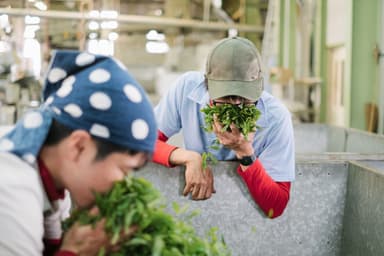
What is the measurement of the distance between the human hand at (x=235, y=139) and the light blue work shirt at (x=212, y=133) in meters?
0.13

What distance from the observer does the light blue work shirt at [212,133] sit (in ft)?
8.87

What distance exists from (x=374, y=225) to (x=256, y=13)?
13.9 m

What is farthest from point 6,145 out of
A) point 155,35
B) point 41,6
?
point 155,35

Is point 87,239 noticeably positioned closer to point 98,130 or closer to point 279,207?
point 98,130

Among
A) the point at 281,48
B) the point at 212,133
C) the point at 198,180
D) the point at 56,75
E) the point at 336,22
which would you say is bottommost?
the point at 198,180

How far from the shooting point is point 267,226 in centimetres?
298

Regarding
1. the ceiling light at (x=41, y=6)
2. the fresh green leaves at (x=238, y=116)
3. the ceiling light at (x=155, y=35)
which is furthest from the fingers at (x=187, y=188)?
the ceiling light at (x=155, y=35)

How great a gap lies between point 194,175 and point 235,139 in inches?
13.3

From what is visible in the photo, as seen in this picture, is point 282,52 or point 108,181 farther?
point 282,52

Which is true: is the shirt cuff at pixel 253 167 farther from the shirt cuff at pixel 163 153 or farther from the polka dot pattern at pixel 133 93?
the polka dot pattern at pixel 133 93

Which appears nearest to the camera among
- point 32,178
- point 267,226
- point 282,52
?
point 32,178

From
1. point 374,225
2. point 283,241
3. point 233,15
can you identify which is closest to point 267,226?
point 283,241

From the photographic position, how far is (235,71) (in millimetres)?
2600

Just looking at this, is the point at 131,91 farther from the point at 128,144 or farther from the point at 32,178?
the point at 32,178
